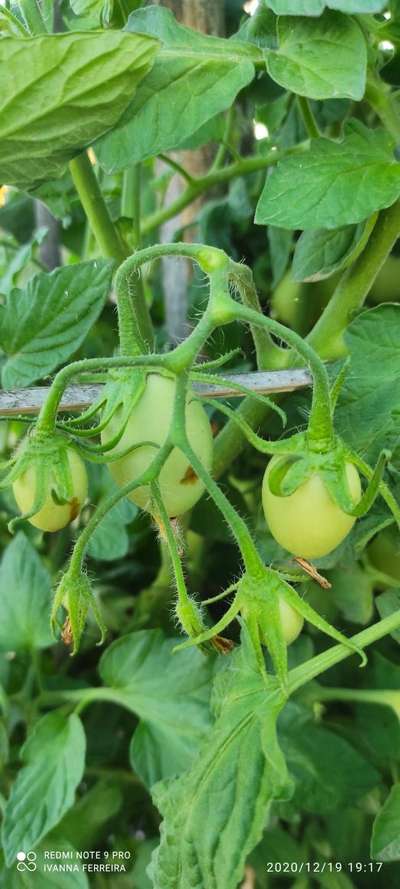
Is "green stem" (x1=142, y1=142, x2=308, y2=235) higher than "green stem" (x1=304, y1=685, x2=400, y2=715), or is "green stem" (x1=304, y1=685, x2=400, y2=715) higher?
"green stem" (x1=142, y1=142, x2=308, y2=235)

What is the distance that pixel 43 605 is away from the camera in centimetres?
68

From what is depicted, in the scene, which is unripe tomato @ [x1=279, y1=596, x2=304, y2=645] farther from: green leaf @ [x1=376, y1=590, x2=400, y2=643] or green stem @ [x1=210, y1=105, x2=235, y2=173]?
green stem @ [x1=210, y1=105, x2=235, y2=173]

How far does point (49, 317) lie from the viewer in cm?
54

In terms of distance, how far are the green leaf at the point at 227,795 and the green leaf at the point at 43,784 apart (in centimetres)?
10

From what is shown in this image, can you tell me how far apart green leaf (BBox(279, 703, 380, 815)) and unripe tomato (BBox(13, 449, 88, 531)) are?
0.88 feet

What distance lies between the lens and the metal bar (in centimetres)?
46

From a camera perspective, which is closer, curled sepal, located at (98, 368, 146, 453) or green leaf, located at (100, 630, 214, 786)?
curled sepal, located at (98, 368, 146, 453)

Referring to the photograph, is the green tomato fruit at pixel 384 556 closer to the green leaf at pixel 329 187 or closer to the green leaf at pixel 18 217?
the green leaf at pixel 329 187

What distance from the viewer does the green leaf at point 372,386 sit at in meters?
0.46

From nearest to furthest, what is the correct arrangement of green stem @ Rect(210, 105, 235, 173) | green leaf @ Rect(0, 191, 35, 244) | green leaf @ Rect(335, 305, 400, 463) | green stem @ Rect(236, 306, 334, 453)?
green stem @ Rect(236, 306, 334, 453) → green leaf @ Rect(335, 305, 400, 463) → green stem @ Rect(210, 105, 235, 173) → green leaf @ Rect(0, 191, 35, 244)

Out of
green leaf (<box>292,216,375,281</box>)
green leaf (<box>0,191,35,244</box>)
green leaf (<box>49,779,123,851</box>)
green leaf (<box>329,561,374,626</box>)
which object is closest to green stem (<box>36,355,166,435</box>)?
green leaf (<box>292,216,375,281</box>)

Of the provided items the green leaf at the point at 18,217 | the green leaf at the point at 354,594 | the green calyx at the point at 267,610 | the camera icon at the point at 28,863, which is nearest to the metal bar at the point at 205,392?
the green calyx at the point at 267,610

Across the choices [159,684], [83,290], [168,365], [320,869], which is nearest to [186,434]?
[168,365]

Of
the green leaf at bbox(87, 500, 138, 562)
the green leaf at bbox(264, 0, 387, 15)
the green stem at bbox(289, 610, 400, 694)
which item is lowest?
the green leaf at bbox(87, 500, 138, 562)
